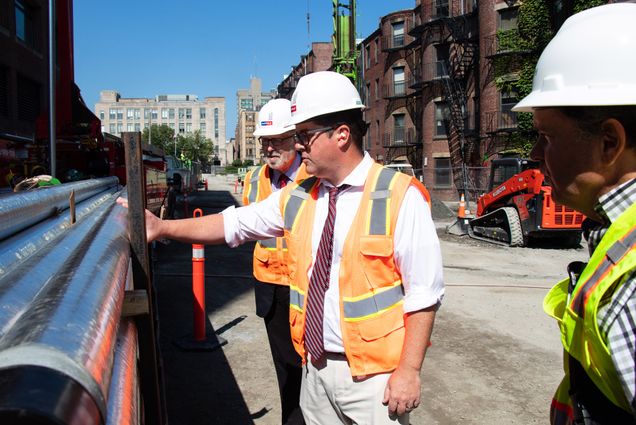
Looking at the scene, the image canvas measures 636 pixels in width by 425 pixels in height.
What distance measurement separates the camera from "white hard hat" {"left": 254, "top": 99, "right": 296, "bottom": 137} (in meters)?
3.87

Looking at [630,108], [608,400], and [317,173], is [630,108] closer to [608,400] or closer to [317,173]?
[608,400]

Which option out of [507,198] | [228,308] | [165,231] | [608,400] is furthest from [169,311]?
[507,198]

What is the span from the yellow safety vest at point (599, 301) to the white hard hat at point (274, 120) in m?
2.74

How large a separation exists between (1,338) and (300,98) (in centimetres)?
193

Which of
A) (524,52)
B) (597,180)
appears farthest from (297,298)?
(524,52)

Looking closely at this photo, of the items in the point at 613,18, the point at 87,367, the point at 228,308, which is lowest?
the point at 228,308

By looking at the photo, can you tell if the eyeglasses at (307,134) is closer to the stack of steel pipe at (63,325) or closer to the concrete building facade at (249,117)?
the stack of steel pipe at (63,325)

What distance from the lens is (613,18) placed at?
141 cm

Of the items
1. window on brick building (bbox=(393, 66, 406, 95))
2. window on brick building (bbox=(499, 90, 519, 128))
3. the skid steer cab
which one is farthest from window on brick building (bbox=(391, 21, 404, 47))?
the skid steer cab

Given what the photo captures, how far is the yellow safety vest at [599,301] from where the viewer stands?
3.87ft

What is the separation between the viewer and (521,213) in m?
13.5

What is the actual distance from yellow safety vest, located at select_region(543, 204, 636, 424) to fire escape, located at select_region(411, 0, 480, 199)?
98.4ft

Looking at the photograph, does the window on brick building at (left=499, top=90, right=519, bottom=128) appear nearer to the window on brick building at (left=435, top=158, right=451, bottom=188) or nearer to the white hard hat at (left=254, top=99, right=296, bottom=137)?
the window on brick building at (left=435, top=158, right=451, bottom=188)

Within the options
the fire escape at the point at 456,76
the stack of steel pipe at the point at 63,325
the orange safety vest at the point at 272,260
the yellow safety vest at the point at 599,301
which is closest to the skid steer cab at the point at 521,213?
the orange safety vest at the point at 272,260
